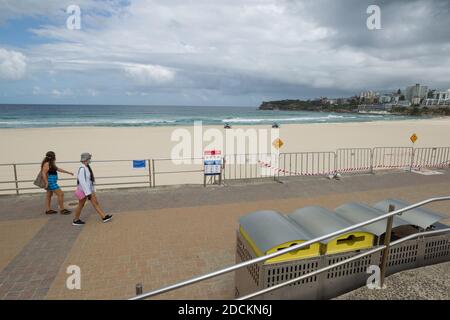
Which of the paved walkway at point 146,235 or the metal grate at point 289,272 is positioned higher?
the metal grate at point 289,272

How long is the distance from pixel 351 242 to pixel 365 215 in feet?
2.49

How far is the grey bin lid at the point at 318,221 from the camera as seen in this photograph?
368 cm

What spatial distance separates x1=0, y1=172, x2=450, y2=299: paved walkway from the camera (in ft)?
15.1

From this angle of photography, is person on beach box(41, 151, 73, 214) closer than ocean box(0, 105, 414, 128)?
Yes

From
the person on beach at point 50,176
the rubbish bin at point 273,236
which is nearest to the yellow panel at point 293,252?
the rubbish bin at point 273,236

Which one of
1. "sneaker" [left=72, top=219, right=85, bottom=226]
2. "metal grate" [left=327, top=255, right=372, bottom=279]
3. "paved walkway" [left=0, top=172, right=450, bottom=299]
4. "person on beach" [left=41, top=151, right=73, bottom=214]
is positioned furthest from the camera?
"person on beach" [left=41, top=151, right=73, bottom=214]

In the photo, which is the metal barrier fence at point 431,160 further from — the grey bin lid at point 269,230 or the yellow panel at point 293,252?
the yellow panel at point 293,252

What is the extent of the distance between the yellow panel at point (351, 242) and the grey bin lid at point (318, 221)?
0.43ft

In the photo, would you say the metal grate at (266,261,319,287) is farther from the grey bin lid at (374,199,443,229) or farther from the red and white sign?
the red and white sign

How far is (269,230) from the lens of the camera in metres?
3.50

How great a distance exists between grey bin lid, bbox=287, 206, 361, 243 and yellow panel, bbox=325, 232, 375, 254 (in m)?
0.13

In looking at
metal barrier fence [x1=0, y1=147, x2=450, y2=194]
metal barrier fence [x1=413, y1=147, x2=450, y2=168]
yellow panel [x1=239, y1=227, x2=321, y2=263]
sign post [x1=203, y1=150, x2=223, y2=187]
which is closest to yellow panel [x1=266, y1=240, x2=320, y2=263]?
yellow panel [x1=239, y1=227, x2=321, y2=263]

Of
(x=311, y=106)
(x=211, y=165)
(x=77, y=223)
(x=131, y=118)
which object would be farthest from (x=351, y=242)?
(x=311, y=106)
